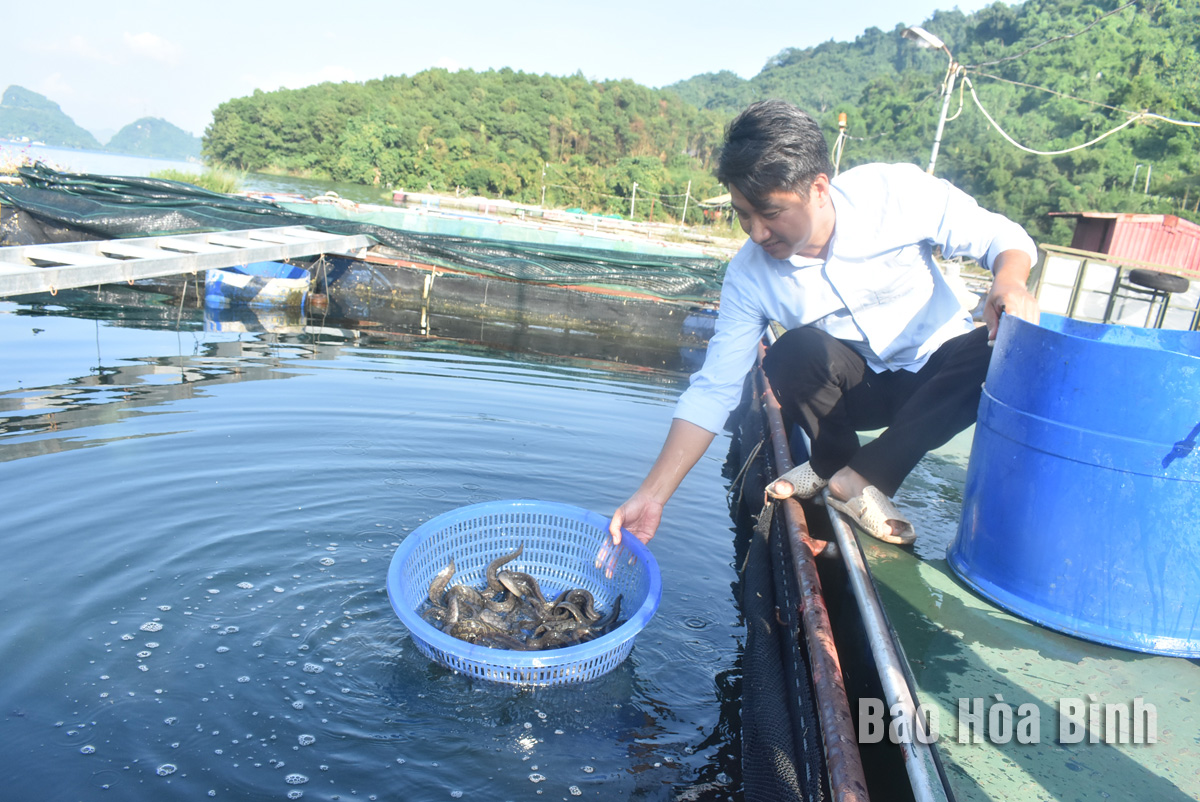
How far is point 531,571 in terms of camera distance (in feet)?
10.8

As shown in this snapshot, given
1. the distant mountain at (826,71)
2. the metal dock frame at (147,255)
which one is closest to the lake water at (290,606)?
the metal dock frame at (147,255)

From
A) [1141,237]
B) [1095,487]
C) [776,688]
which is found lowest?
[776,688]

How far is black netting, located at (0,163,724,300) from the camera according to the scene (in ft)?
33.1

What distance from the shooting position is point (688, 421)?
9.04ft

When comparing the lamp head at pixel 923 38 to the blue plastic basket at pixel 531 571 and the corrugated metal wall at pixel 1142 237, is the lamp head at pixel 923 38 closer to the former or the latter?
the corrugated metal wall at pixel 1142 237

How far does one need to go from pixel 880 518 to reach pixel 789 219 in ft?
3.68

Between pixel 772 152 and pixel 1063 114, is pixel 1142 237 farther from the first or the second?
pixel 1063 114

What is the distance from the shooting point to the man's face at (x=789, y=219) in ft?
8.02

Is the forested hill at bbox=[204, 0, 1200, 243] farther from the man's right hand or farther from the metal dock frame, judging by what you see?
the man's right hand

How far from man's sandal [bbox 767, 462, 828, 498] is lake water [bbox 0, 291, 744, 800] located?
705mm

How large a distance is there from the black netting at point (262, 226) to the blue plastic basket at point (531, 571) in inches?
325

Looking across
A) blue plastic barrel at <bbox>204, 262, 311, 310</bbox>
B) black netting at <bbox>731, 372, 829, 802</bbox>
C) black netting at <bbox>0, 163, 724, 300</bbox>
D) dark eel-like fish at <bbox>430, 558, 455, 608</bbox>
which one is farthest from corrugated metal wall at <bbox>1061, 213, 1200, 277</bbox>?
dark eel-like fish at <bbox>430, 558, 455, 608</bbox>

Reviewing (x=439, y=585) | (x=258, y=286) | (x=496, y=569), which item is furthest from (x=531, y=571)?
(x=258, y=286)

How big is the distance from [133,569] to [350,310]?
806 centimetres
